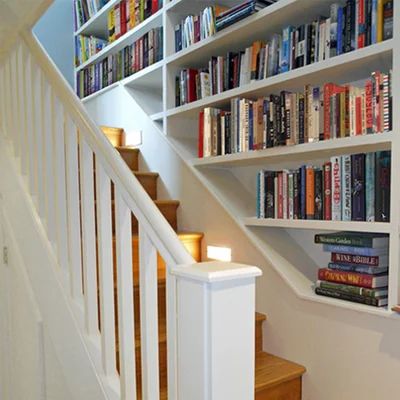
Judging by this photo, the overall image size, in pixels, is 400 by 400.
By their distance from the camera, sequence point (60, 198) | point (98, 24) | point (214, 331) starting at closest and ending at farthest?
point (214, 331) → point (60, 198) → point (98, 24)

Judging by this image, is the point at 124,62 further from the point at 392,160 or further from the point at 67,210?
the point at 392,160

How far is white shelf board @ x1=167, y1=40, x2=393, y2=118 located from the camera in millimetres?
1500

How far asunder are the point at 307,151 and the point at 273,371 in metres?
0.94

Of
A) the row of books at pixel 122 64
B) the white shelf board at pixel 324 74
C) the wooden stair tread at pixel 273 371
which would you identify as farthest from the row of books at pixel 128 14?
the wooden stair tread at pixel 273 371

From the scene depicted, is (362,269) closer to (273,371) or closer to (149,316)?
(273,371)

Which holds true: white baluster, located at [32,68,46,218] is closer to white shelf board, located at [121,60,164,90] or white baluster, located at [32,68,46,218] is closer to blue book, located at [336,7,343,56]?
white shelf board, located at [121,60,164,90]

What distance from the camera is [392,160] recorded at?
4.64 feet

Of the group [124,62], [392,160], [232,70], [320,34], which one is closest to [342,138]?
[392,160]

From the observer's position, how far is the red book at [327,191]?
163 cm

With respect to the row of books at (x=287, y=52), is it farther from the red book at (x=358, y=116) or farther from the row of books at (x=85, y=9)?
the row of books at (x=85, y=9)

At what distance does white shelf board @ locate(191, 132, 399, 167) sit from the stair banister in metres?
0.80

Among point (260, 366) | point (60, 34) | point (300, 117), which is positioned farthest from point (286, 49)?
point (60, 34)

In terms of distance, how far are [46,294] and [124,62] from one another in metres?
1.87

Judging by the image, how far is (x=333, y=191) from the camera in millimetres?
1618
